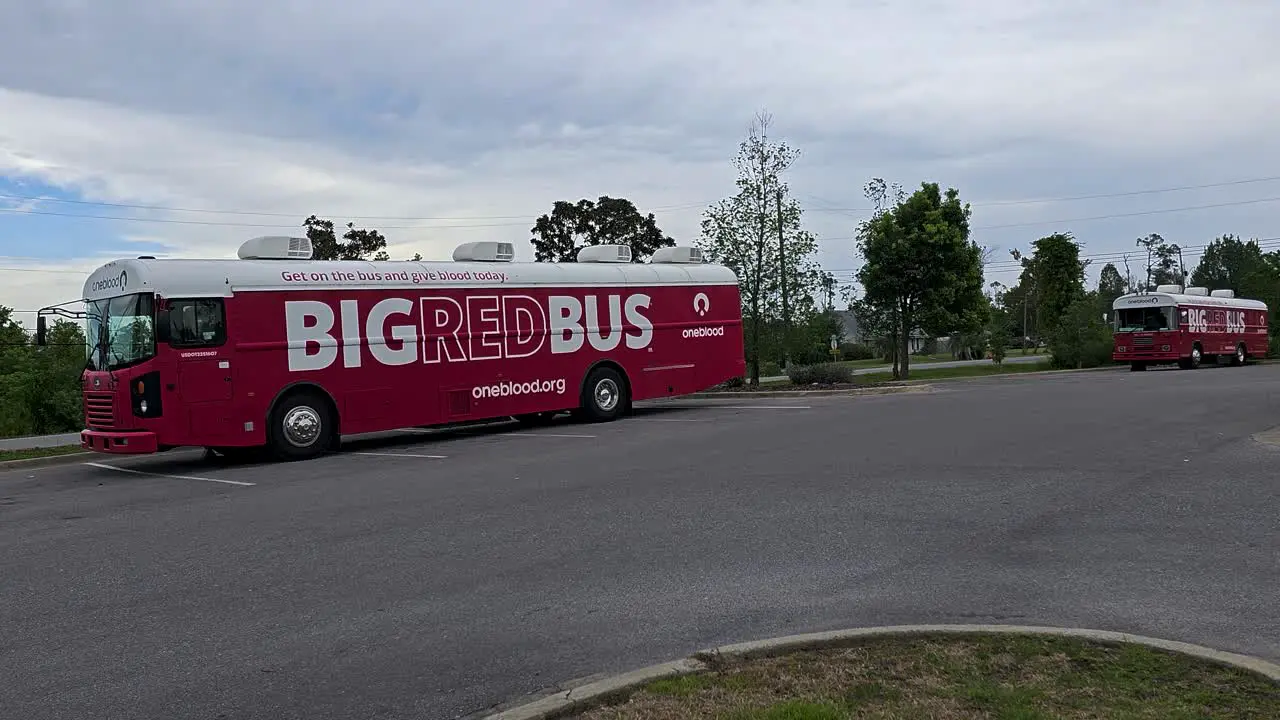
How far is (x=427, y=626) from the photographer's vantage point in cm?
593

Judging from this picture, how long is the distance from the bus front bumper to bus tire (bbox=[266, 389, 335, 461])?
5.44 ft

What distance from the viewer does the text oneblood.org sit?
61.5ft

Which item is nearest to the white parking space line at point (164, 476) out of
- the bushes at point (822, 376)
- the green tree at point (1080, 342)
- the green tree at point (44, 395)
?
the green tree at point (44, 395)

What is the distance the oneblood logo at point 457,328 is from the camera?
1666cm

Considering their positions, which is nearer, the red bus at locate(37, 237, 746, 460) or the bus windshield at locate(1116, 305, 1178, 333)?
the red bus at locate(37, 237, 746, 460)

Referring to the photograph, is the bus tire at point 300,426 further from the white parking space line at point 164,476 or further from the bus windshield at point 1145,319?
the bus windshield at point 1145,319

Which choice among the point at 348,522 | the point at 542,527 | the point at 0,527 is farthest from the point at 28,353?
the point at 542,527

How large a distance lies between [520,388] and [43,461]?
7863 mm

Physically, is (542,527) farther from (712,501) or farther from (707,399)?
(707,399)

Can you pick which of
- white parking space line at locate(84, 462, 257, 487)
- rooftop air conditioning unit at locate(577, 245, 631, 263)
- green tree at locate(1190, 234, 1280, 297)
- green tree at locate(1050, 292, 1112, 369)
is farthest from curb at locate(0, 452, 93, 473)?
green tree at locate(1190, 234, 1280, 297)

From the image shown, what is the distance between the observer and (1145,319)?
140 feet

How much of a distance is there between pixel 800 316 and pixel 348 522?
74.9ft

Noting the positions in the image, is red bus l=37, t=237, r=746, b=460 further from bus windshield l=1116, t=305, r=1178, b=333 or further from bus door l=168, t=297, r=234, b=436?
bus windshield l=1116, t=305, r=1178, b=333

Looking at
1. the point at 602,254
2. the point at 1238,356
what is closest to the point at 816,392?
the point at 602,254
